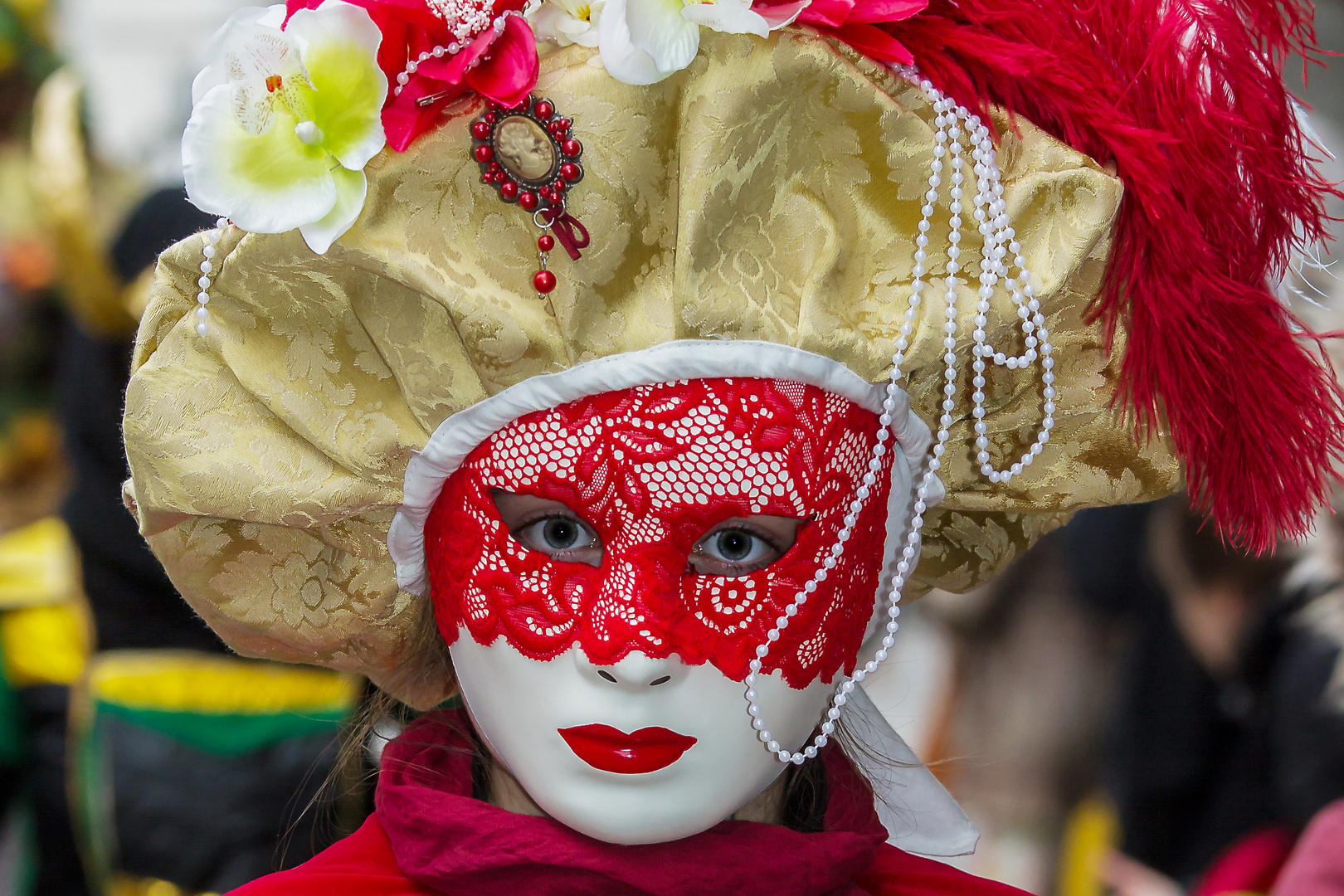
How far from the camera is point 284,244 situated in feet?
4.18

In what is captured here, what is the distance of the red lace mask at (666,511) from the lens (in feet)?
4.15

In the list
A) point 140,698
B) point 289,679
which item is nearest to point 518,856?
point 289,679

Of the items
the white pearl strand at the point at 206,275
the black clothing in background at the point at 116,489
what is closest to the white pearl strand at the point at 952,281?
the white pearl strand at the point at 206,275

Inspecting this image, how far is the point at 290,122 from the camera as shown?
1220 mm

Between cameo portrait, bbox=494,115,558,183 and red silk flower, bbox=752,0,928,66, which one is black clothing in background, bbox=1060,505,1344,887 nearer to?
red silk flower, bbox=752,0,928,66

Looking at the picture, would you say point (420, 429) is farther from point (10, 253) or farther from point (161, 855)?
point (10, 253)

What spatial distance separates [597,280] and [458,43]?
238 mm

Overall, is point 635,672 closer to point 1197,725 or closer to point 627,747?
point 627,747

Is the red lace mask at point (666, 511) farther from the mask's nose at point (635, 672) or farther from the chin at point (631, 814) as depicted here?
the chin at point (631, 814)

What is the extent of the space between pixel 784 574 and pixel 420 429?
0.37 m

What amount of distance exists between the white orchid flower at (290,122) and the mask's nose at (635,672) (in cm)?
44

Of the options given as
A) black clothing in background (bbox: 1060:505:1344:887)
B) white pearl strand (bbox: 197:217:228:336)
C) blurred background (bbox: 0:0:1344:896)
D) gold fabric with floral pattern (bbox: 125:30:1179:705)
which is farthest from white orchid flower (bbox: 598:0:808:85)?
black clothing in background (bbox: 1060:505:1344:887)

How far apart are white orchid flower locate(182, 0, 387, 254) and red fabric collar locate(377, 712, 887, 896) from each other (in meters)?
0.57

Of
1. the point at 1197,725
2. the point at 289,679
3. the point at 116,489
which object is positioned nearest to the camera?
the point at 289,679
